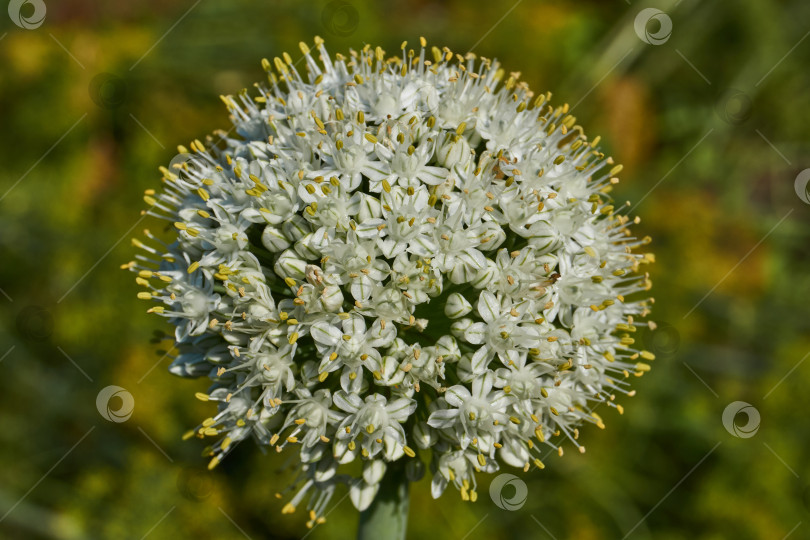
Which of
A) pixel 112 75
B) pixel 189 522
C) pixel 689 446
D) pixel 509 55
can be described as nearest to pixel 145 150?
pixel 112 75

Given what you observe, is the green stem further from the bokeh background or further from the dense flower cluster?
the bokeh background

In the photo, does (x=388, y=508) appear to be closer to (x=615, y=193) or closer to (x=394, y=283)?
(x=394, y=283)

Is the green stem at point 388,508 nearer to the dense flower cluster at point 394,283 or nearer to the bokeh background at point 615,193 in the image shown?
the dense flower cluster at point 394,283

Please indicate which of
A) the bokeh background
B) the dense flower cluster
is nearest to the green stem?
the dense flower cluster

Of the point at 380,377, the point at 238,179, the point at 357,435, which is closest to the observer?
the point at 380,377

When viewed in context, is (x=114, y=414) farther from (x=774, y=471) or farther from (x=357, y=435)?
(x=774, y=471)

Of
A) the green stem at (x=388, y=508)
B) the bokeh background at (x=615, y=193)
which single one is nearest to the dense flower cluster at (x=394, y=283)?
the green stem at (x=388, y=508)
